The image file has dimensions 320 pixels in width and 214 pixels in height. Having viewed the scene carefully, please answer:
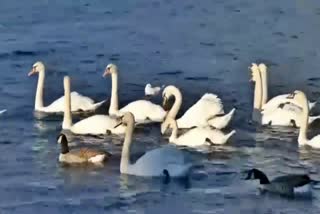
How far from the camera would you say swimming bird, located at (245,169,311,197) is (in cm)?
1488

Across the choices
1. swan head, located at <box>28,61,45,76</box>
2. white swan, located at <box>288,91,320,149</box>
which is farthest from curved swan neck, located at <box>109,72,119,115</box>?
white swan, located at <box>288,91,320,149</box>

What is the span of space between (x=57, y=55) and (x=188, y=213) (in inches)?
337

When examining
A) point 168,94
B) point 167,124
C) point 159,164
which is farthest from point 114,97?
point 159,164

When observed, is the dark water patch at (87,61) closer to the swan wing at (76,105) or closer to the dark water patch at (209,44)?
the dark water patch at (209,44)

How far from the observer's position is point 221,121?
1784cm

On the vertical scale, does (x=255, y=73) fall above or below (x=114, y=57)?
below

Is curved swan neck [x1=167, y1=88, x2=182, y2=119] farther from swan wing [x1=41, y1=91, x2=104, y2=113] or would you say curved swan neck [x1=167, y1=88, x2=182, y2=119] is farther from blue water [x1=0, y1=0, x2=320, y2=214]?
swan wing [x1=41, y1=91, x2=104, y2=113]

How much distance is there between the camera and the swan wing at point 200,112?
17938mm

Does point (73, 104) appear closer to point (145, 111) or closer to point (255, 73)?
point (145, 111)

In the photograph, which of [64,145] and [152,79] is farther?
[152,79]

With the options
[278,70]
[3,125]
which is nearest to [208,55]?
[278,70]

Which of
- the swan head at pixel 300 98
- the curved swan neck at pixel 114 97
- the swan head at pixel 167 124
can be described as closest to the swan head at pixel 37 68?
the curved swan neck at pixel 114 97

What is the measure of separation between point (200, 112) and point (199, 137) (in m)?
1.04

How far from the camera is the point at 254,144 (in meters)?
17.1
